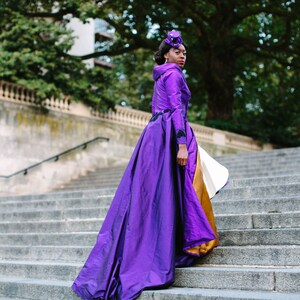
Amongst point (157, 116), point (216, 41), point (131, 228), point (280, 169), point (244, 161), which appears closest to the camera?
point (131, 228)

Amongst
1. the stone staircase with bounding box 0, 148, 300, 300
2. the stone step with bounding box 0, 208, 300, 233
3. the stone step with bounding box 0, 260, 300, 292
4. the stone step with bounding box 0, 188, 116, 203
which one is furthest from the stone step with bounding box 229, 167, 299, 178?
the stone step with bounding box 0, 260, 300, 292

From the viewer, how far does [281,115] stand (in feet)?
68.3

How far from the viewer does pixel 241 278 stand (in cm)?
408

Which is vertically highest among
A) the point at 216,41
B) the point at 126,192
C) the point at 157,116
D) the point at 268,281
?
the point at 216,41

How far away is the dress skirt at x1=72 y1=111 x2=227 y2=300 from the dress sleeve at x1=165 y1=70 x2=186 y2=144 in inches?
3.1

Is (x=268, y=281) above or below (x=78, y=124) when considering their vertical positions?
below

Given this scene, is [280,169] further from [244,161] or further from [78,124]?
[78,124]

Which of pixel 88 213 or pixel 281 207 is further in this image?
pixel 88 213

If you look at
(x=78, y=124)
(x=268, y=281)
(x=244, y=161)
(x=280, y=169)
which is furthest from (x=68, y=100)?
(x=268, y=281)

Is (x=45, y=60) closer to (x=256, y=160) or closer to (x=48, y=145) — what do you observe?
(x=48, y=145)

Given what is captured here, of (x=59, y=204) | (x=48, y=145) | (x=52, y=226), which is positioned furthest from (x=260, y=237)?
(x=48, y=145)

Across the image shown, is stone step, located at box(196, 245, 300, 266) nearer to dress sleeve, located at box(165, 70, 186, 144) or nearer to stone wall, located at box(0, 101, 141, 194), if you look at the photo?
dress sleeve, located at box(165, 70, 186, 144)

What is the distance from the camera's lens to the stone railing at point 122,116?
14031mm

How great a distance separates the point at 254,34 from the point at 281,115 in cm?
330
